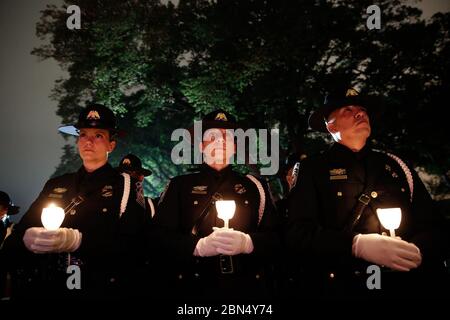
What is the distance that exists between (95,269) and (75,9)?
57.8 feet

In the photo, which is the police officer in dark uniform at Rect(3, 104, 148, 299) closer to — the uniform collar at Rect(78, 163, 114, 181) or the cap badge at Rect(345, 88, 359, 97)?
the uniform collar at Rect(78, 163, 114, 181)

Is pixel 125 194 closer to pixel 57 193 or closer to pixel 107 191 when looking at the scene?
pixel 107 191

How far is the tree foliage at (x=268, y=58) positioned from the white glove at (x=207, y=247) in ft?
47.1

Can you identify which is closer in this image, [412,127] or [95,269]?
[95,269]

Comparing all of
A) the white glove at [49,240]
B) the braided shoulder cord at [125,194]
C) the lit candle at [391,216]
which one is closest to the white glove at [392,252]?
the lit candle at [391,216]

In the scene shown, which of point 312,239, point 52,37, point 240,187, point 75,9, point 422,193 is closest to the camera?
point 312,239

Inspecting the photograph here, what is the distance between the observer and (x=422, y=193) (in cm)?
379

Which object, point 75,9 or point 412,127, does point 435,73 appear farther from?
point 75,9

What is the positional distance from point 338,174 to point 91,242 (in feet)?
9.16

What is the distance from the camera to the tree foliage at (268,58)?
17875mm

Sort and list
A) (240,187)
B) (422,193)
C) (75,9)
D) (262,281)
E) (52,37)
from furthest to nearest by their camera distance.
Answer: (52,37), (75,9), (240,187), (262,281), (422,193)

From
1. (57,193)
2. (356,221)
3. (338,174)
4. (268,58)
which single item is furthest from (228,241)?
(268,58)
